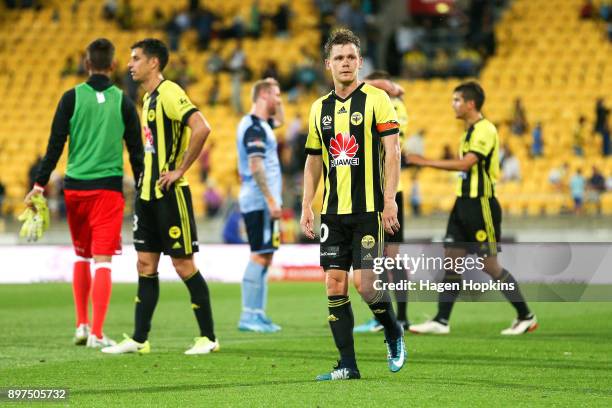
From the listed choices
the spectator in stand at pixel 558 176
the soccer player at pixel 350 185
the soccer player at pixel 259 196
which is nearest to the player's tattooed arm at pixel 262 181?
the soccer player at pixel 259 196

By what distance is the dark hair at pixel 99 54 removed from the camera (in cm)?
998

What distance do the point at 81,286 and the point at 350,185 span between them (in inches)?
141

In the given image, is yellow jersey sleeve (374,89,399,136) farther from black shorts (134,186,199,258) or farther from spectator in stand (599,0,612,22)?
spectator in stand (599,0,612,22)

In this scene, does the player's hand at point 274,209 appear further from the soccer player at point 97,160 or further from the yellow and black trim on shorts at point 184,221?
the yellow and black trim on shorts at point 184,221

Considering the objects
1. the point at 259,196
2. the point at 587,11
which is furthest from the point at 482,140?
the point at 587,11

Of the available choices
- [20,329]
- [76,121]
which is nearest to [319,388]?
[76,121]

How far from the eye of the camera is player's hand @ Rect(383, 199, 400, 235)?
7.36 meters

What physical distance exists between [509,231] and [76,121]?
1207 centimetres

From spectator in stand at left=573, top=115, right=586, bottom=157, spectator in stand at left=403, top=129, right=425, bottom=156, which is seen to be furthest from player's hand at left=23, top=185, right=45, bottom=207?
spectator in stand at left=573, top=115, right=586, bottom=157

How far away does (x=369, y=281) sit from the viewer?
7.61 meters

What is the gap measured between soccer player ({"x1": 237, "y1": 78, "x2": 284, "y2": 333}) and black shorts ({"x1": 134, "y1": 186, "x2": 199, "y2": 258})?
2317mm

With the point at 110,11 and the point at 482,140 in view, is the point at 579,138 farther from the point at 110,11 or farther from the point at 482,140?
the point at 482,140

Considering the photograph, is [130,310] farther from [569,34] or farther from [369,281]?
[569,34]

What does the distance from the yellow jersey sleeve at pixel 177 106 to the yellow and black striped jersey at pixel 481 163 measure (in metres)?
3.00
